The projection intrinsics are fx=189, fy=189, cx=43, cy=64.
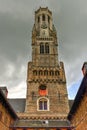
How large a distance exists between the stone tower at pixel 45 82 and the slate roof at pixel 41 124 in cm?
119

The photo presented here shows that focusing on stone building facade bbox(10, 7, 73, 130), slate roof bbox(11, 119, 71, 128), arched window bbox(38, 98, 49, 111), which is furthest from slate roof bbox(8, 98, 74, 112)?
slate roof bbox(11, 119, 71, 128)

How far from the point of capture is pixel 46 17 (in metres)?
63.2

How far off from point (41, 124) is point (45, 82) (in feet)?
36.3

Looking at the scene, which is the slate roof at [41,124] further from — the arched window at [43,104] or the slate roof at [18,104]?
the slate roof at [18,104]

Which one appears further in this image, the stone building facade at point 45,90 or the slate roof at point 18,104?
the slate roof at point 18,104

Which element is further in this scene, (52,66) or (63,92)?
(52,66)

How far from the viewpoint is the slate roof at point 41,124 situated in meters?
37.8

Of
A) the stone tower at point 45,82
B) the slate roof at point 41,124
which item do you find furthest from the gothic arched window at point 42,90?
the slate roof at point 41,124

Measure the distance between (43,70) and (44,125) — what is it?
47.7ft

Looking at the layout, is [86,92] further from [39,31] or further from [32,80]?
[39,31]

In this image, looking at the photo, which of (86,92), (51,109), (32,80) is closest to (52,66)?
(32,80)

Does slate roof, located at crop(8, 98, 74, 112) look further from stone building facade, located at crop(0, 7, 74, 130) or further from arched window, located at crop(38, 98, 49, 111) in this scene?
arched window, located at crop(38, 98, 49, 111)

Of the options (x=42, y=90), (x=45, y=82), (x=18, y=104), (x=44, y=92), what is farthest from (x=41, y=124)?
(x=45, y=82)

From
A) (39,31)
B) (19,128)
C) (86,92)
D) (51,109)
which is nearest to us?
(86,92)
